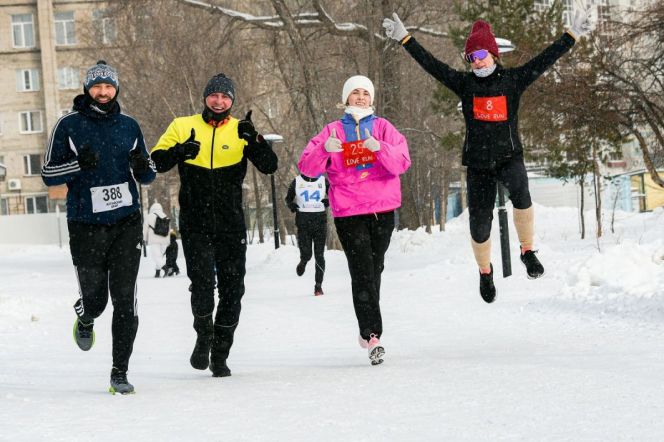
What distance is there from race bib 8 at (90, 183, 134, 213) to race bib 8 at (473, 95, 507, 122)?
8.99 feet

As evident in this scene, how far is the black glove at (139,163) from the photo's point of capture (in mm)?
6348

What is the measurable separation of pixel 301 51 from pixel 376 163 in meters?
19.7

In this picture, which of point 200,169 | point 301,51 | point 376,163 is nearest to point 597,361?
point 376,163

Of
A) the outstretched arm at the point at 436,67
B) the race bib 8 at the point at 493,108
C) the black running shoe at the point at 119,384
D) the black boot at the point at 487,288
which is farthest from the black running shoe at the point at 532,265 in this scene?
the black running shoe at the point at 119,384

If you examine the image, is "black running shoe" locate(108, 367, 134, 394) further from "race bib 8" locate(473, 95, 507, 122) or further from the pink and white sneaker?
"race bib 8" locate(473, 95, 507, 122)

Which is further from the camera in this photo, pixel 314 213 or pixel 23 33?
pixel 23 33

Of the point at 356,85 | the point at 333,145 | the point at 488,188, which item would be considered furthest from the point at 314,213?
the point at 333,145

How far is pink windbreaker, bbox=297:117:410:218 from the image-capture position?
24.1ft

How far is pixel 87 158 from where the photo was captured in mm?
6203

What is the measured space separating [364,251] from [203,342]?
1.31 meters

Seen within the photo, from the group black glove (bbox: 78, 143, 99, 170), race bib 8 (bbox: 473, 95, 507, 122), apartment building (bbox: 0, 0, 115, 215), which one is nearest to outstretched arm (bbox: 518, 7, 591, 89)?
race bib 8 (bbox: 473, 95, 507, 122)

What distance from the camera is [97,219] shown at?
21.0ft

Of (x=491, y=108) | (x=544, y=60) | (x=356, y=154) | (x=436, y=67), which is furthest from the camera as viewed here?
(x=436, y=67)

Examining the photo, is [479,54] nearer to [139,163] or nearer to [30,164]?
[139,163]
